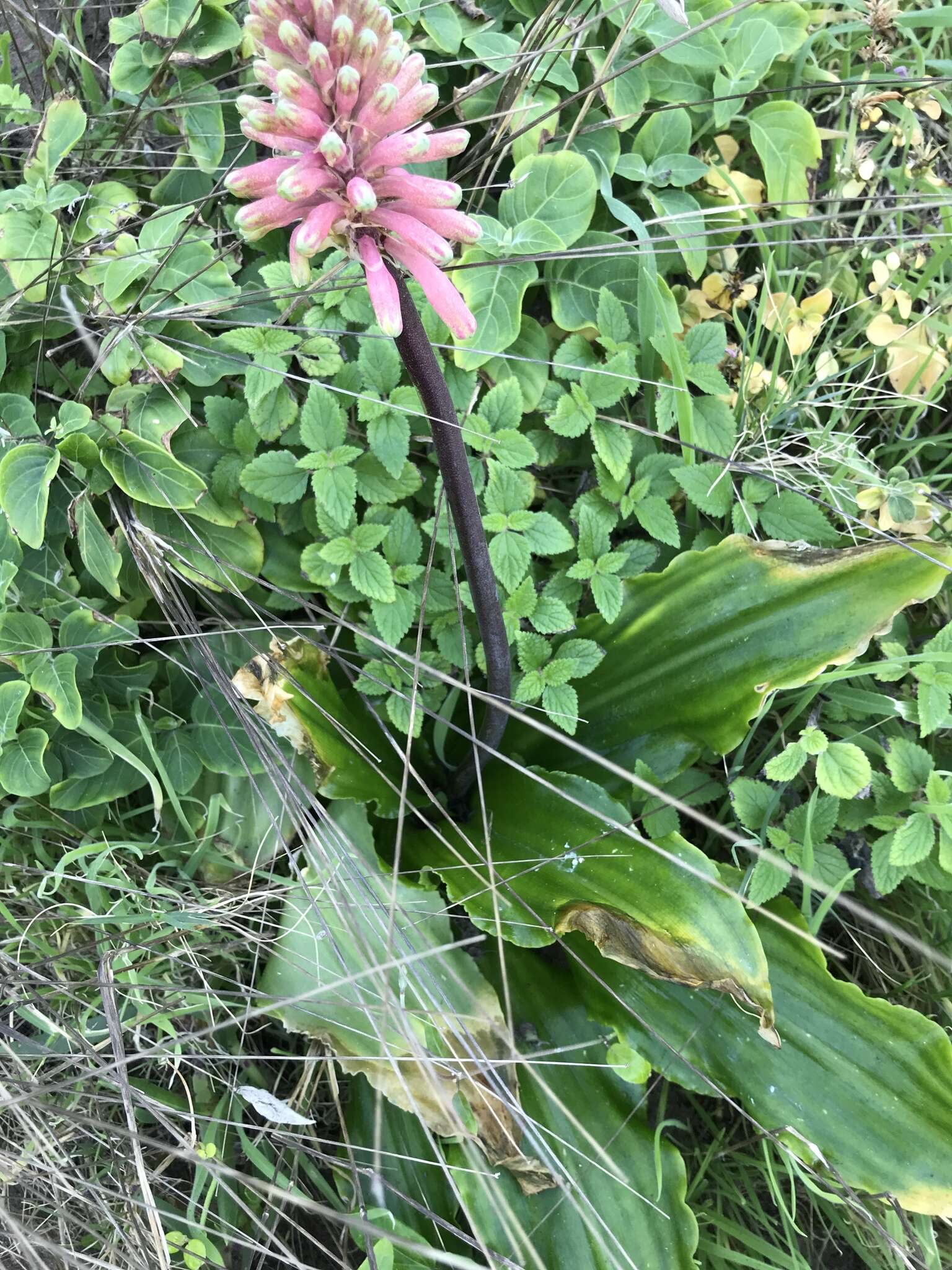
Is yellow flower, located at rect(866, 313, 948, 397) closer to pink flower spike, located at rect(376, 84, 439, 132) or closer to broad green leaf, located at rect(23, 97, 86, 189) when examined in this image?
pink flower spike, located at rect(376, 84, 439, 132)

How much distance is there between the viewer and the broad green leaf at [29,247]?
1.55 meters

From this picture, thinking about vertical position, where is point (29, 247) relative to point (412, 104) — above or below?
below

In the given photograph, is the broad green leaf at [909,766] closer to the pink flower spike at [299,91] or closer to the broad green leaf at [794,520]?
the broad green leaf at [794,520]

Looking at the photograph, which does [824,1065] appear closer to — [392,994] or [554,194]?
[392,994]

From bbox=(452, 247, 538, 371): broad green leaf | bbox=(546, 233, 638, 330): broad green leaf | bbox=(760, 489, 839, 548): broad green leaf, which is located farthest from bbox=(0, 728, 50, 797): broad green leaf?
bbox=(760, 489, 839, 548): broad green leaf

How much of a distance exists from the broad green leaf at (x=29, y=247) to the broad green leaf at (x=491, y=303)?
2.34ft

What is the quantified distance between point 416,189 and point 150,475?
33.1 inches

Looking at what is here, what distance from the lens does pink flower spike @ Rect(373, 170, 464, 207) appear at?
87 centimetres

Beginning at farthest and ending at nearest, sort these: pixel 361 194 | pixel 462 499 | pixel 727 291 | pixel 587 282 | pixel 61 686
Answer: pixel 727 291 < pixel 587 282 < pixel 61 686 < pixel 462 499 < pixel 361 194

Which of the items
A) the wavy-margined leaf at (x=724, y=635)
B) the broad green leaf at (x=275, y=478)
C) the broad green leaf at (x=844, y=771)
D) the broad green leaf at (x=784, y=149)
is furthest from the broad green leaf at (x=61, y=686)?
the broad green leaf at (x=784, y=149)

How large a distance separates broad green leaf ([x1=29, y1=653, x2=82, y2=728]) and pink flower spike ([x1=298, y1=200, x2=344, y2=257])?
964mm

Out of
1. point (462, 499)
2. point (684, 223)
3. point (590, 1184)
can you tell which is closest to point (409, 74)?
point (462, 499)

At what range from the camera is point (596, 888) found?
1.43m

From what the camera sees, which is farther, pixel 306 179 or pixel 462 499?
pixel 462 499
